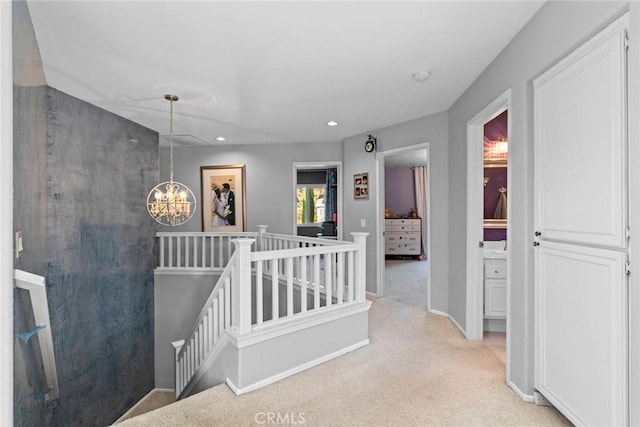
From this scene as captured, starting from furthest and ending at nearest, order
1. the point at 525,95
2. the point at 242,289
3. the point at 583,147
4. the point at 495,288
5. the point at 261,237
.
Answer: the point at 261,237 → the point at 495,288 → the point at 242,289 → the point at 525,95 → the point at 583,147

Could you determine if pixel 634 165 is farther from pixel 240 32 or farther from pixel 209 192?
pixel 209 192

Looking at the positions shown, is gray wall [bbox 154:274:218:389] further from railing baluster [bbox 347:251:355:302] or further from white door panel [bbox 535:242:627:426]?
white door panel [bbox 535:242:627:426]

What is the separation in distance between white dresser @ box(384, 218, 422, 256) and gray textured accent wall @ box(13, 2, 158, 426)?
203 inches

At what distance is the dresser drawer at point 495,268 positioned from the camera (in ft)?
9.73

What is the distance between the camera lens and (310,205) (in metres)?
8.80

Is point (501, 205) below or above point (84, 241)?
above

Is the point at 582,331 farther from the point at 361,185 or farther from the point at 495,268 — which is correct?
the point at 361,185

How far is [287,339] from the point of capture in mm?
2340

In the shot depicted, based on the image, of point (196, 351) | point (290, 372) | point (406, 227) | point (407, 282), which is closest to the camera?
point (290, 372)

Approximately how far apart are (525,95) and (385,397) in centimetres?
208

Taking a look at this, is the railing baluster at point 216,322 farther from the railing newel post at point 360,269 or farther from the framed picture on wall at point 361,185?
the framed picture on wall at point 361,185

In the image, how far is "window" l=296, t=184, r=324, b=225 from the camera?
28.8 feet

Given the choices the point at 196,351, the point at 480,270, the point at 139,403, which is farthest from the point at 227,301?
the point at 139,403

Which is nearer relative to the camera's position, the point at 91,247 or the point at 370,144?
the point at 91,247
